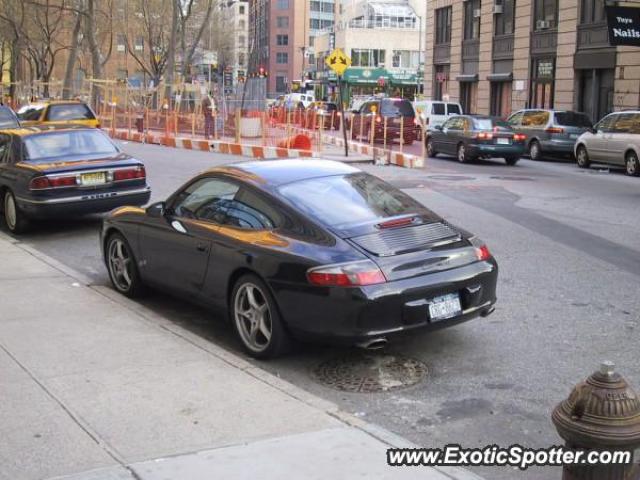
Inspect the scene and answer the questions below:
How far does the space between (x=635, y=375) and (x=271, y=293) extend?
262cm

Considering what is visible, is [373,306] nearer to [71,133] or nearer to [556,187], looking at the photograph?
[71,133]

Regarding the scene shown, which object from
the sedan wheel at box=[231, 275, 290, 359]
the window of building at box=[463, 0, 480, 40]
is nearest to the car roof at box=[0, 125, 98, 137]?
the sedan wheel at box=[231, 275, 290, 359]

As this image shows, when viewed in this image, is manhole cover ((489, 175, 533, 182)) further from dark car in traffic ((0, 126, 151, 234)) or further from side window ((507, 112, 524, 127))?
dark car in traffic ((0, 126, 151, 234))

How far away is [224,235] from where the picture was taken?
640cm

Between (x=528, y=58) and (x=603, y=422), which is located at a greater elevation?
(x=528, y=58)

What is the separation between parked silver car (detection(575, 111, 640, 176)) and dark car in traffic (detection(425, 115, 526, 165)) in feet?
6.05

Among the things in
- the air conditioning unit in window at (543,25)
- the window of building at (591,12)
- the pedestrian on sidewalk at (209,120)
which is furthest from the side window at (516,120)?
the pedestrian on sidewalk at (209,120)

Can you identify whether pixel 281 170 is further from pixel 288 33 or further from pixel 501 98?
pixel 288 33

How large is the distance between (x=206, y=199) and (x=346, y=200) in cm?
129

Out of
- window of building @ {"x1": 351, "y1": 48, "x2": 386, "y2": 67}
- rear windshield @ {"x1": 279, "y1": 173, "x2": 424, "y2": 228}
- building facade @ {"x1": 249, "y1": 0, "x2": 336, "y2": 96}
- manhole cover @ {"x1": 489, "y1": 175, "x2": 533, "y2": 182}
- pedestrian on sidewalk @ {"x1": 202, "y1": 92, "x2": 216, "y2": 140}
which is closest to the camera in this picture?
rear windshield @ {"x1": 279, "y1": 173, "x2": 424, "y2": 228}

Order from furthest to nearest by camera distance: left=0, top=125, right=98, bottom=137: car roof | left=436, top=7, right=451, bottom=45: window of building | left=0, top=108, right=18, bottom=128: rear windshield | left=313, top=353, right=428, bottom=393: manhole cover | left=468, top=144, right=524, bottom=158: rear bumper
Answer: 1. left=436, top=7, right=451, bottom=45: window of building
2. left=468, top=144, right=524, bottom=158: rear bumper
3. left=0, top=108, right=18, bottom=128: rear windshield
4. left=0, top=125, right=98, bottom=137: car roof
5. left=313, top=353, right=428, bottom=393: manhole cover

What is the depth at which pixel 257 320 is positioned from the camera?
20.0 ft

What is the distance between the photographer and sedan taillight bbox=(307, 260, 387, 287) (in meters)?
5.49

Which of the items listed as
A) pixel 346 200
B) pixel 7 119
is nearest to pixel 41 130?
pixel 346 200
